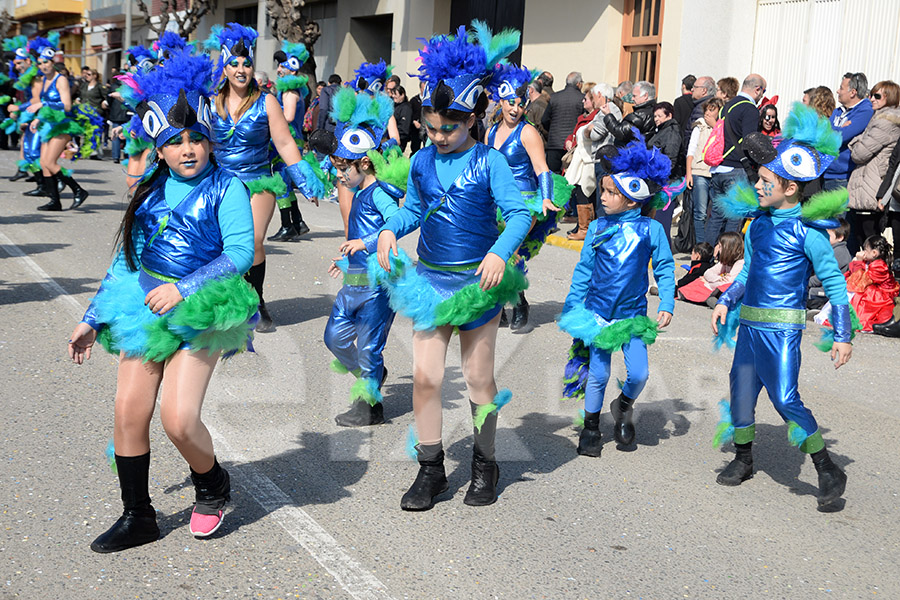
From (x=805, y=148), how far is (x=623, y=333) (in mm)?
1315

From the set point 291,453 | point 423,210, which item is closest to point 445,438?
point 291,453

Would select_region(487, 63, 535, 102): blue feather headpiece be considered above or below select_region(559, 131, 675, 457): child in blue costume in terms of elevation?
above

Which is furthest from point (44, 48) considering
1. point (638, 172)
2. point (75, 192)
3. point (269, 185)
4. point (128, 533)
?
point (128, 533)

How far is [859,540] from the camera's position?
4570 mm

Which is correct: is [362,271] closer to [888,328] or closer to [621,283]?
[621,283]

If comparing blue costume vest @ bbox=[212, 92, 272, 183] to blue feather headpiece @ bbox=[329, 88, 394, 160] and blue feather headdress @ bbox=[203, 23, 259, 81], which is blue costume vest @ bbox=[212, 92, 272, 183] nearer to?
blue feather headdress @ bbox=[203, 23, 259, 81]

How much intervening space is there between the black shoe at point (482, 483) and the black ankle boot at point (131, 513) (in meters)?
1.46

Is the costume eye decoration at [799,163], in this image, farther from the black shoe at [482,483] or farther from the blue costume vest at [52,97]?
the blue costume vest at [52,97]

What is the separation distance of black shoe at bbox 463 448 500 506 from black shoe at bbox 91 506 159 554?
1443 mm

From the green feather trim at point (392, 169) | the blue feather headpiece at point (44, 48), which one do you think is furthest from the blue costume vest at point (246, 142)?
the blue feather headpiece at point (44, 48)

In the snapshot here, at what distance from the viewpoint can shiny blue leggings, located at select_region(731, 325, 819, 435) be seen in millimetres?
4895

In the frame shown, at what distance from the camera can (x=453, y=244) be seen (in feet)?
14.9

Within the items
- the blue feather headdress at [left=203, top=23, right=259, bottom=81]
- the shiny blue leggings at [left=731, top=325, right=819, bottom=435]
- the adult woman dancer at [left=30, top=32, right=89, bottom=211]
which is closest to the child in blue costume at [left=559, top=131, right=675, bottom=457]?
the shiny blue leggings at [left=731, top=325, right=819, bottom=435]

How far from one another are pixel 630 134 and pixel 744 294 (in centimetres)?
132
